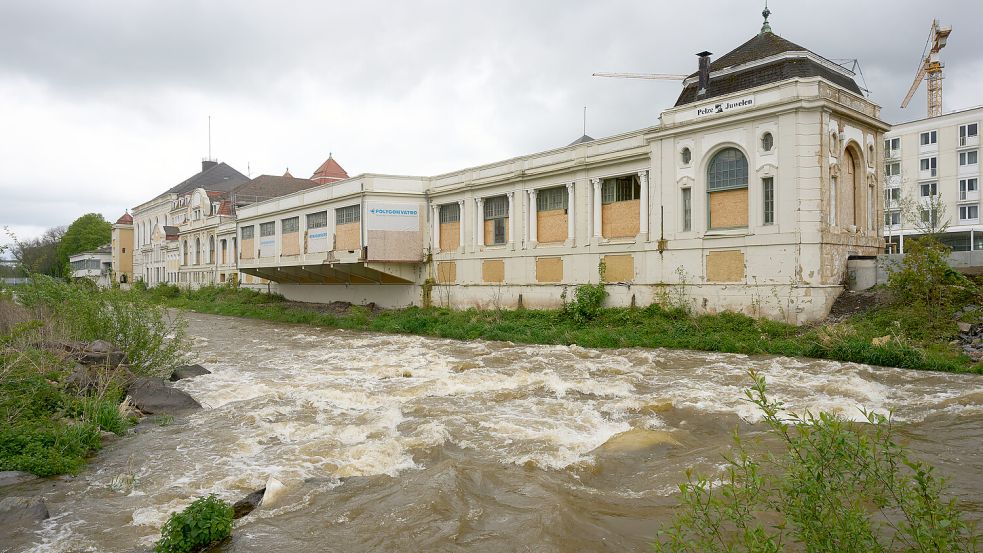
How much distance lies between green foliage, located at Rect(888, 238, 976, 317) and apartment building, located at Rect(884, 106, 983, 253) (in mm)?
30459

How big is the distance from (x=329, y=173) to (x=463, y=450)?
49366 mm

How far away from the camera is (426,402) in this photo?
1217cm

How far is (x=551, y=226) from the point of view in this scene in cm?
2636

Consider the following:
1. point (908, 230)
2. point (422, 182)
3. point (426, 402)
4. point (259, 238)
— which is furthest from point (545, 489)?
point (908, 230)

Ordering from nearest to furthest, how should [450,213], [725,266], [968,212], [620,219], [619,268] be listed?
[725,266] < [619,268] < [620,219] < [450,213] < [968,212]

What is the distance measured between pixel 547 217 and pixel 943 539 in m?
23.9

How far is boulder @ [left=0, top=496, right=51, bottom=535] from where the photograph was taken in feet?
20.6

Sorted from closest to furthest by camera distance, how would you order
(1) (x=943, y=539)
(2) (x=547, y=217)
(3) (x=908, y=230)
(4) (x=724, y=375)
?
(1) (x=943, y=539) < (4) (x=724, y=375) < (2) (x=547, y=217) < (3) (x=908, y=230)

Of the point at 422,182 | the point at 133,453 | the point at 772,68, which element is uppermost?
the point at 772,68

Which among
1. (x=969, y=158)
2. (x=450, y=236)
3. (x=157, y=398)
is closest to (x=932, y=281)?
(x=157, y=398)

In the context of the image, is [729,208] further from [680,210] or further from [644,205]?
[644,205]

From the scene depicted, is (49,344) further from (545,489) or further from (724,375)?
(724,375)

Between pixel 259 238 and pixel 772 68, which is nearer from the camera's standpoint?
pixel 772 68

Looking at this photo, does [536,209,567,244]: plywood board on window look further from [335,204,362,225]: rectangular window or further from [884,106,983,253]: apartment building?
[884,106,983,253]: apartment building
